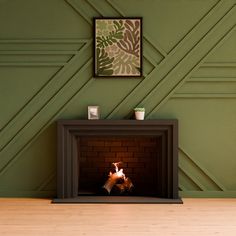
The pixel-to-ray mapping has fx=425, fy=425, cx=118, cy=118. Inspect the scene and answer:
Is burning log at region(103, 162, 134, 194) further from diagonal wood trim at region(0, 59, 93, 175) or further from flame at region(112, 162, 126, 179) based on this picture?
diagonal wood trim at region(0, 59, 93, 175)

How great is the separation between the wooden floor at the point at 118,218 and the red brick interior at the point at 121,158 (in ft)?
→ 1.98

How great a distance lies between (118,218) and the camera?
147 inches

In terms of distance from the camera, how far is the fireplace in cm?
438

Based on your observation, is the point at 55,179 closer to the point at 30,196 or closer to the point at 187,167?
the point at 30,196

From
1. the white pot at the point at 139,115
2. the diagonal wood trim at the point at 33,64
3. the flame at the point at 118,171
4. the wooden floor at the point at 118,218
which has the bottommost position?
the wooden floor at the point at 118,218

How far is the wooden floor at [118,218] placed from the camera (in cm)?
338

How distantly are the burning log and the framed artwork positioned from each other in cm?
109

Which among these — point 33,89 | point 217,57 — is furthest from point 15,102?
Result: point 217,57

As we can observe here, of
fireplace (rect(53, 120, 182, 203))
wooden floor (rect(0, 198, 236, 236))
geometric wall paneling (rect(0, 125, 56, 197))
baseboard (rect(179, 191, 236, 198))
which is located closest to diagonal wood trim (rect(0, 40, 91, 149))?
geometric wall paneling (rect(0, 125, 56, 197))

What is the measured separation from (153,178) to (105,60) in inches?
56.2

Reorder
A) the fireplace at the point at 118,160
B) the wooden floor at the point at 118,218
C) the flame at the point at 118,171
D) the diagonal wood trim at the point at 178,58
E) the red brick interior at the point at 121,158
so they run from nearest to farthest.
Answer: the wooden floor at the point at 118,218 < the fireplace at the point at 118,160 < the diagonal wood trim at the point at 178,58 < the flame at the point at 118,171 < the red brick interior at the point at 121,158

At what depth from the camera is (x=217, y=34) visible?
4.51 metres

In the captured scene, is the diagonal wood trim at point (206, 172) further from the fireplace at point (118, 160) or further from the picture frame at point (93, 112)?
the picture frame at point (93, 112)

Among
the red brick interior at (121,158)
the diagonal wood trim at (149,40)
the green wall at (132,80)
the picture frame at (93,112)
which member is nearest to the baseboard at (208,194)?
the green wall at (132,80)
